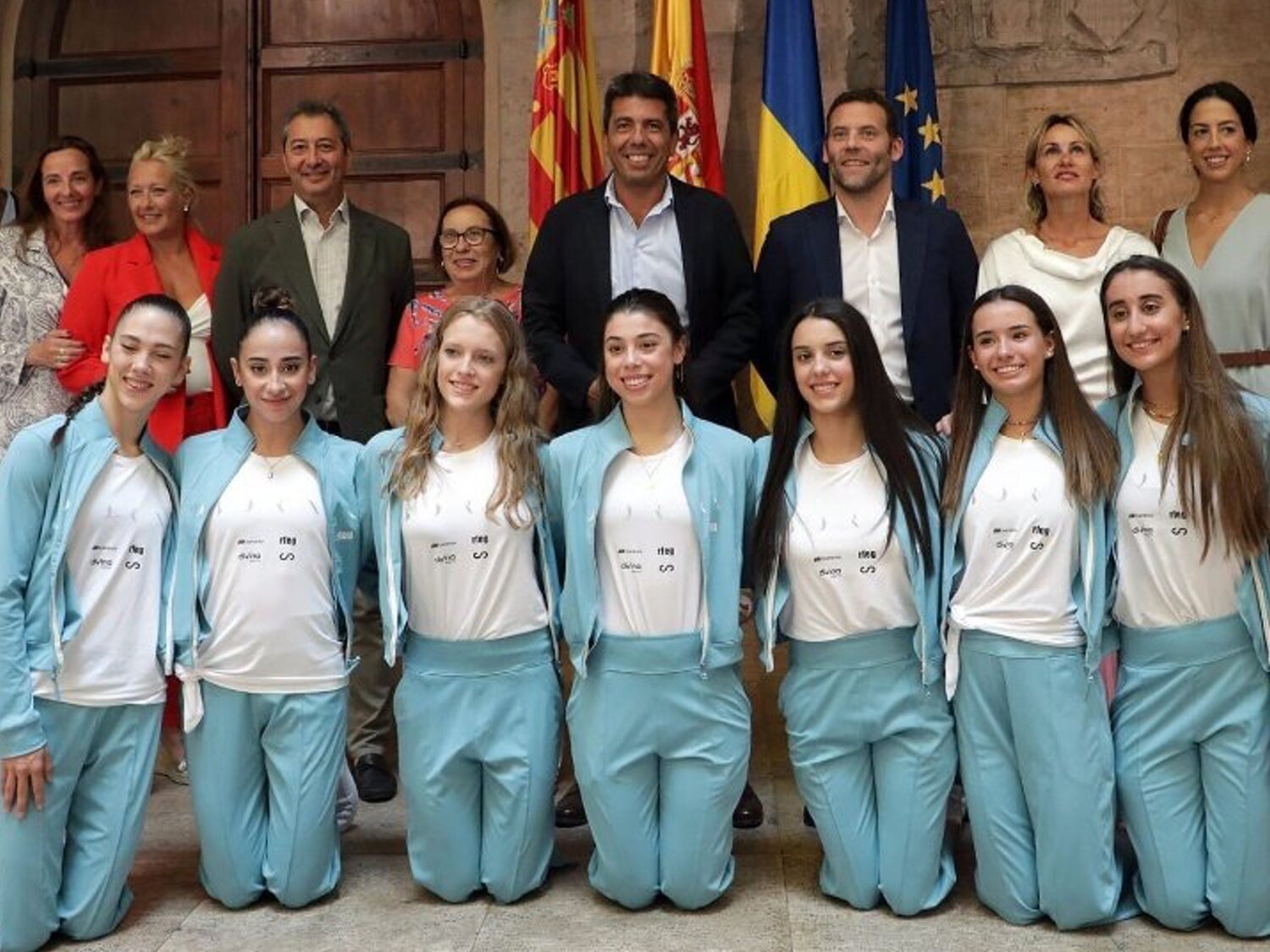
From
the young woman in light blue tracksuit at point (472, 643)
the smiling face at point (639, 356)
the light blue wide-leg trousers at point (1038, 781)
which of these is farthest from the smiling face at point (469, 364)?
the light blue wide-leg trousers at point (1038, 781)

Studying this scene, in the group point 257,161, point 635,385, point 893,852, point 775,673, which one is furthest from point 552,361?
point 257,161

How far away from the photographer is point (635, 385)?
342 cm

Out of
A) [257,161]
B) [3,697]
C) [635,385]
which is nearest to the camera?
[3,697]

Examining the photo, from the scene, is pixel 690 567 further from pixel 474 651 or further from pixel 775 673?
pixel 775 673

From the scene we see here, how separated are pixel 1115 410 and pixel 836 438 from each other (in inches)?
26.9

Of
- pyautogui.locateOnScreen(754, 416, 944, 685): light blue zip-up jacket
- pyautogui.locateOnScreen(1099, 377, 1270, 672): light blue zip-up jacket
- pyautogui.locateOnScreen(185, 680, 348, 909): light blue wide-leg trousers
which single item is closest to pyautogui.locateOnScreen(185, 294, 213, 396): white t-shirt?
pyautogui.locateOnScreen(185, 680, 348, 909): light blue wide-leg trousers

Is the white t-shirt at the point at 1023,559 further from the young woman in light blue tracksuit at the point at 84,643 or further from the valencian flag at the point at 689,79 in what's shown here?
the valencian flag at the point at 689,79

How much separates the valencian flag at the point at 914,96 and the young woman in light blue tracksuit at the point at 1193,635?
2560 mm

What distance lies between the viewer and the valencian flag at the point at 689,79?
5.80m

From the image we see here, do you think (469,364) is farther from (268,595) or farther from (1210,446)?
(1210,446)

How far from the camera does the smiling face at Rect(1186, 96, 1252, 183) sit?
3996 mm

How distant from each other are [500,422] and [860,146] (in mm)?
1303

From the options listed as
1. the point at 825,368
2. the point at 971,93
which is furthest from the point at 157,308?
the point at 971,93

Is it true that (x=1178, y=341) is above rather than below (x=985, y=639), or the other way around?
above
